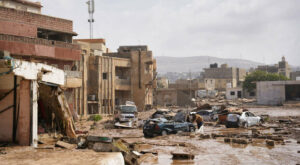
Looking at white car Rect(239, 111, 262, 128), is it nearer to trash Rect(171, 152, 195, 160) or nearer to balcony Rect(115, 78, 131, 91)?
trash Rect(171, 152, 195, 160)

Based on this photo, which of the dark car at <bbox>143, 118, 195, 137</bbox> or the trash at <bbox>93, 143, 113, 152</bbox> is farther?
the dark car at <bbox>143, 118, 195, 137</bbox>

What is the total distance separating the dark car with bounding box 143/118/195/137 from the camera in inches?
804

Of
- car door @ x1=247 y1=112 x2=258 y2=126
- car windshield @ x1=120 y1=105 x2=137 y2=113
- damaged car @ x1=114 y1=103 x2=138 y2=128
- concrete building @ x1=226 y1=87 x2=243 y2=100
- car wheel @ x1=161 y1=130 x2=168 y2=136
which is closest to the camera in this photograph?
car wheel @ x1=161 y1=130 x2=168 y2=136

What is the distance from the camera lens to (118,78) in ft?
154

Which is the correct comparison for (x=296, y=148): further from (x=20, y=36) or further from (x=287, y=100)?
(x=287, y=100)

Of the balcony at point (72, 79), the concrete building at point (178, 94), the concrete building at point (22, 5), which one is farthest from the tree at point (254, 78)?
the balcony at point (72, 79)

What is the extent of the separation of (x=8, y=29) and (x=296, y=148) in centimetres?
2470

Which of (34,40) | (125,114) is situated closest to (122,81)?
(34,40)

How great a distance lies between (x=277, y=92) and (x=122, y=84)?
30074mm

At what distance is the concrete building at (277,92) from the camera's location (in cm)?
6084

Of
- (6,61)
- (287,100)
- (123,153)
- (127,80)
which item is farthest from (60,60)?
(287,100)

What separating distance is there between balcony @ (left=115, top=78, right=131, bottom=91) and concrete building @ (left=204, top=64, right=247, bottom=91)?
46073 millimetres

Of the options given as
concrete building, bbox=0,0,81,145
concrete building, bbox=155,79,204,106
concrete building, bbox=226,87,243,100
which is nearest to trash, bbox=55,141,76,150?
concrete building, bbox=0,0,81,145

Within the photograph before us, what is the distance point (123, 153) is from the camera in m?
11.3
